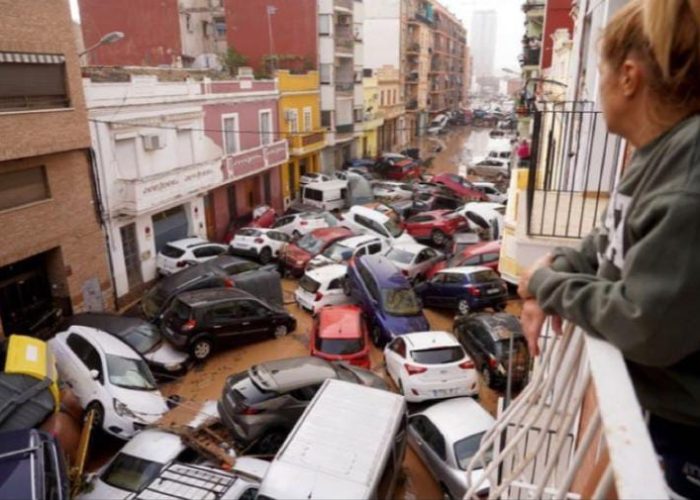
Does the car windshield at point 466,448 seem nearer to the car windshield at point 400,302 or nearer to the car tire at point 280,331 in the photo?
the car windshield at point 400,302

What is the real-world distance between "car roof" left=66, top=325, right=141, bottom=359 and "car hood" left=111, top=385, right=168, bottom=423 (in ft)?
2.98

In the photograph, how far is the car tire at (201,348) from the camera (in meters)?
11.9

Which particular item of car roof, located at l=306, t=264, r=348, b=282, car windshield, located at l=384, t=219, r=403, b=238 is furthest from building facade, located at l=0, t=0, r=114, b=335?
car windshield, located at l=384, t=219, r=403, b=238

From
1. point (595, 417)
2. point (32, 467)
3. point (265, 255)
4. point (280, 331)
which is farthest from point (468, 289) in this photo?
point (595, 417)

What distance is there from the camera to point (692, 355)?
134 centimetres

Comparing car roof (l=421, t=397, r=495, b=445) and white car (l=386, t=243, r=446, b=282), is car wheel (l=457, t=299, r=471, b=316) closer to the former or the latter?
white car (l=386, t=243, r=446, b=282)

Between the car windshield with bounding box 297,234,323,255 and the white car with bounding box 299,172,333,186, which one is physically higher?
the white car with bounding box 299,172,333,186

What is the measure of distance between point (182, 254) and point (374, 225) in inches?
287

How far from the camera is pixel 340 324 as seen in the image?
1184 centimetres

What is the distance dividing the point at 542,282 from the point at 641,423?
60 centimetres

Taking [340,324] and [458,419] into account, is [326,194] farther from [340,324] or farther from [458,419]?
[458,419]

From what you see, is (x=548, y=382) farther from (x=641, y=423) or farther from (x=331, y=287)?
→ (x=331, y=287)

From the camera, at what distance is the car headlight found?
8898 millimetres

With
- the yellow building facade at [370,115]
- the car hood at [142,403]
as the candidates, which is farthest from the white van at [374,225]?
the yellow building facade at [370,115]
